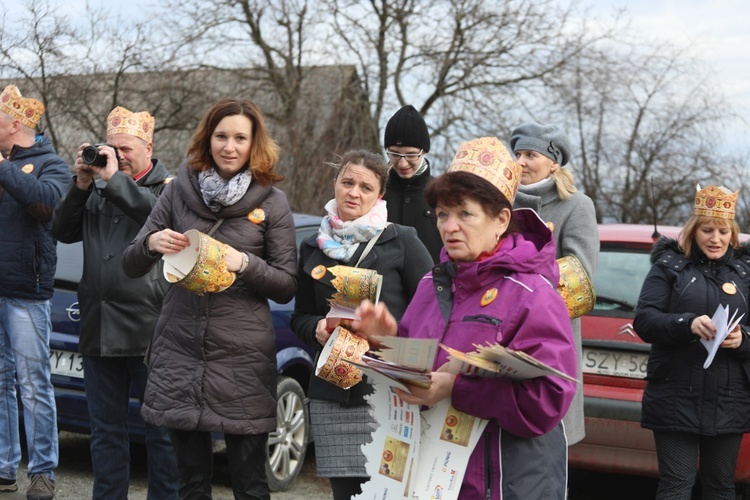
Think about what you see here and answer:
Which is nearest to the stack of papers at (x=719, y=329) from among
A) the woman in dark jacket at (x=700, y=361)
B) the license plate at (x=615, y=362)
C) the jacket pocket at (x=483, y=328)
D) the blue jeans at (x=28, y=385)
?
the woman in dark jacket at (x=700, y=361)

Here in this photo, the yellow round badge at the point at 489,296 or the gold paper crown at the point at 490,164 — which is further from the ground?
the gold paper crown at the point at 490,164

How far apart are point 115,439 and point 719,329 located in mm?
2959

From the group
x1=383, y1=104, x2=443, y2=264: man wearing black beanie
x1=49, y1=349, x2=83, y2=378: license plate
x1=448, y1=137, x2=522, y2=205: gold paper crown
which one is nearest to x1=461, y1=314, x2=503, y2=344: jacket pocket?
x1=448, y1=137, x2=522, y2=205: gold paper crown

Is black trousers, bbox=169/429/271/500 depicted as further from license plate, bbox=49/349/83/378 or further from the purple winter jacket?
license plate, bbox=49/349/83/378

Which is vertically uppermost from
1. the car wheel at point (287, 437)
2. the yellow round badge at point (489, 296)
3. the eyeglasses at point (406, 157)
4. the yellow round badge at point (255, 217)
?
the eyeglasses at point (406, 157)

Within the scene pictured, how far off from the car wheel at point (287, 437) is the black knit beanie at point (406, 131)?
7.11ft

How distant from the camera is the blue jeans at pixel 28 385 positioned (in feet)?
16.5

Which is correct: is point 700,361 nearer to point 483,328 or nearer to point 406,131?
point 406,131

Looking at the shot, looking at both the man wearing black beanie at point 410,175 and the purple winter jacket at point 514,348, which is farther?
the man wearing black beanie at point 410,175

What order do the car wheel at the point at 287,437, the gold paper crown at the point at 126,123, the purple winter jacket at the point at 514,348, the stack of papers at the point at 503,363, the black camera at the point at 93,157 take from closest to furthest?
the stack of papers at the point at 503,363 → the purple winter jacket at the point at 514,348 → the black camera at the point at 93,157 → the gold paper crown at the point at 126,123 → the car wheel at the point at 287,437

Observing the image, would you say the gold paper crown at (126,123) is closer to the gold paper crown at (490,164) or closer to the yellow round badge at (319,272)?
the yellow round badge at (319,272)

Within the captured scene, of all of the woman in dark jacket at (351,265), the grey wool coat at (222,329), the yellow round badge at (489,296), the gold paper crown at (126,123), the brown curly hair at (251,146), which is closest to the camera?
the yellow round badge at (489,296)

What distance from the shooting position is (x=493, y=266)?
2.61m

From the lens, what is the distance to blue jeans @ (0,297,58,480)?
5.04 metres
